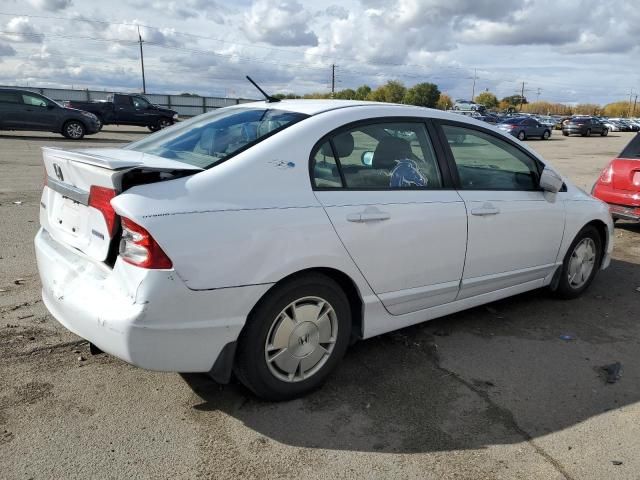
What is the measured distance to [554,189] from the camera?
4.27 m

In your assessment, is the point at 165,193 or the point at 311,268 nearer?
the point at 165,193

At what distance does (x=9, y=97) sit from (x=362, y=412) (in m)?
19.8

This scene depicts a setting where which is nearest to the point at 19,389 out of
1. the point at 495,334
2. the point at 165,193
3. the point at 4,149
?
the point at 165,193

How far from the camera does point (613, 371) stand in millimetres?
3594

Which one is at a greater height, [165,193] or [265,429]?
[165,193]

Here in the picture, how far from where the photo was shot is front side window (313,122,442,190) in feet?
10.5

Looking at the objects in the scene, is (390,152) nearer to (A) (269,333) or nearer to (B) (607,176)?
(A) (269,333)

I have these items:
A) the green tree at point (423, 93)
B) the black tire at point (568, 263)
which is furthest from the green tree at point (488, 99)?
the black tire at point (568, 263)

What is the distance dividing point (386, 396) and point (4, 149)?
1554 centimetres

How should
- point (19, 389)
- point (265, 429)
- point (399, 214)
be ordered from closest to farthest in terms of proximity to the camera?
point (265, 429) < point (19, 389) < point (399, 214)

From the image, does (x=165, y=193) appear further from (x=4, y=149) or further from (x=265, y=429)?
(x=4, y=149)

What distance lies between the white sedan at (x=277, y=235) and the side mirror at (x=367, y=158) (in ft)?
0.04

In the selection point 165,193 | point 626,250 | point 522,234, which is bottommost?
point 626,250

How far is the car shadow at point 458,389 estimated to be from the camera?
2854 millimetres
